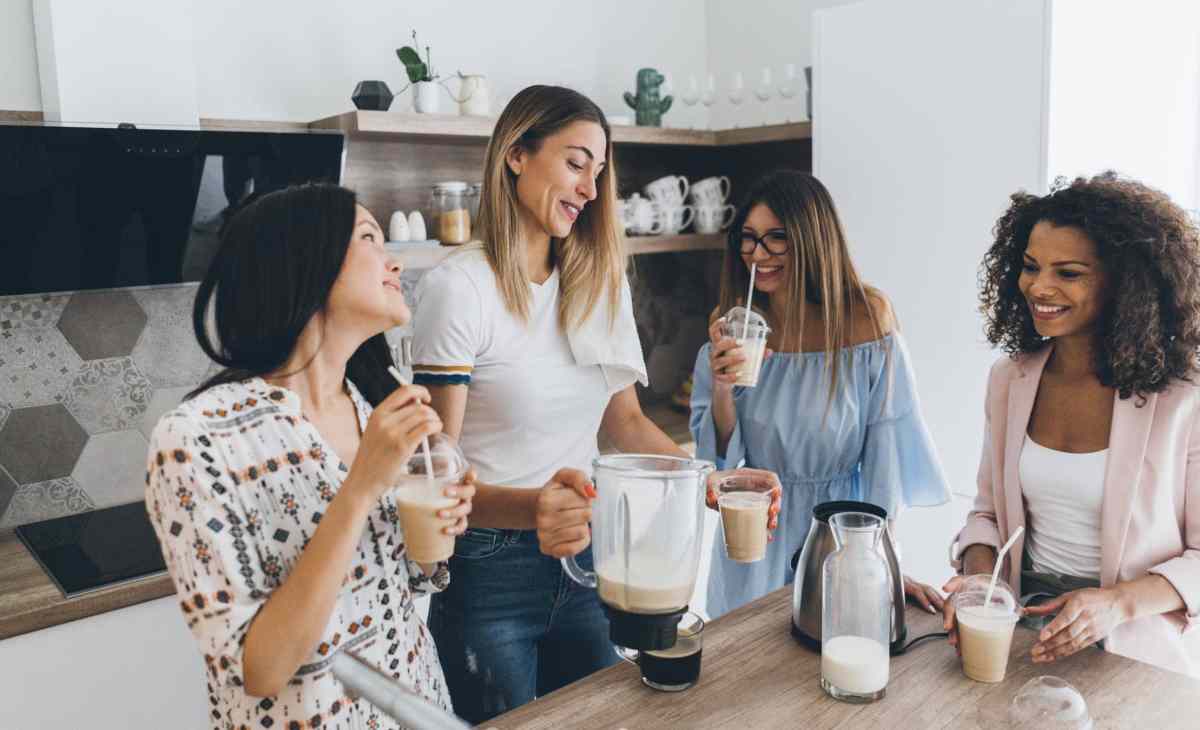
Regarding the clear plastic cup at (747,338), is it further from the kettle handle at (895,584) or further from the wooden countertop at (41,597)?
the wooden countertop at (41,597)

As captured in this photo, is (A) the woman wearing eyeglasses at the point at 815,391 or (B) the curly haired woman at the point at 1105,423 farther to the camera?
(A) the woman wearing eyeglasses at the point at 815,391

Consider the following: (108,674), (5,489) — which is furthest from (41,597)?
(5,489)

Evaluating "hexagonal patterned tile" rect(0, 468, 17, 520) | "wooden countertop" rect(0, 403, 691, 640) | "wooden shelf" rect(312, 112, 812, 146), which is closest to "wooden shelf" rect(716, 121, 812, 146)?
"wooden shelf" rect(312, 112, 812, 146)

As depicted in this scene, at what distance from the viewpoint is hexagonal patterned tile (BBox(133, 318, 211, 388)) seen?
8.50ft

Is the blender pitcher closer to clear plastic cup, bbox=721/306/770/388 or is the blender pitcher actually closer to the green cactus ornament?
clear plastic cup, bbox=721/306/770/388

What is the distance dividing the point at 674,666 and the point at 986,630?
0.43m

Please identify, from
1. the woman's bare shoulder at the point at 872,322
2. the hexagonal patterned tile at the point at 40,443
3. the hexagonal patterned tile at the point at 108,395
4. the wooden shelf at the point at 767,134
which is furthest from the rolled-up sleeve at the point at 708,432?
the hexagonal patterned tile at the point at 40,443

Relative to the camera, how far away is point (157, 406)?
2.62 metres

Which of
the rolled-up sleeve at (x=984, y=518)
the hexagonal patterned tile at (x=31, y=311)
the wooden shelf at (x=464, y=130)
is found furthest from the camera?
the wooden shelf at (x=464, y=130)

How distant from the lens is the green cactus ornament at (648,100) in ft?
11.0

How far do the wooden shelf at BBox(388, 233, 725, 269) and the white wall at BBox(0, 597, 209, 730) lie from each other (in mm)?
1096

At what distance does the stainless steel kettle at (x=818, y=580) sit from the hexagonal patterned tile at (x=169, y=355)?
185cm

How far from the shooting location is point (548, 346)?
5.48ft

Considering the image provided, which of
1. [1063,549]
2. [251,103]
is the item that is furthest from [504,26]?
[1063,549]
